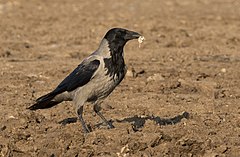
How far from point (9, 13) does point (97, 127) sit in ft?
40.3

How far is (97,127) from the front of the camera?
8.03m

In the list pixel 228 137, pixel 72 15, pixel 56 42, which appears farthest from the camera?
pixel 72 15

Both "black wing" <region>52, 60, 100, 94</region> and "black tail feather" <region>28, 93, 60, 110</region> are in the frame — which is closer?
"black wing" <region>52, 60, 100, 94</region>

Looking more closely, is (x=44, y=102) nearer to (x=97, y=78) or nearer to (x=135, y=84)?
(x=97, y=78)

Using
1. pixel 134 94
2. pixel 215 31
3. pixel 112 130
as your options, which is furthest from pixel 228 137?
pixel 215 31

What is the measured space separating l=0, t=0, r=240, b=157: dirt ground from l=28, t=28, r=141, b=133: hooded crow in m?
0.29

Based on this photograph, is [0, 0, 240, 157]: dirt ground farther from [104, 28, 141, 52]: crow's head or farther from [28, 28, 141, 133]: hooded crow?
[104, 28, 141, 52]: crow's head

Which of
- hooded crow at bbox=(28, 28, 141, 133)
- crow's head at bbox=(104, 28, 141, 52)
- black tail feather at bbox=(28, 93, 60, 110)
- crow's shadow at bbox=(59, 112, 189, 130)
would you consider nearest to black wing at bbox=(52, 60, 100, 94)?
hooded crow at bbox=(28, 28, 141, 133)

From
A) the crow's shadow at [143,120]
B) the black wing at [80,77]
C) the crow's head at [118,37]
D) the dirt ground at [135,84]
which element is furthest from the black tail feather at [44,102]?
the crow's head at [118,37]

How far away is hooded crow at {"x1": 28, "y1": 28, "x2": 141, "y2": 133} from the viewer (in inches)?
299

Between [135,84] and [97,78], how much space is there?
3.08 meters

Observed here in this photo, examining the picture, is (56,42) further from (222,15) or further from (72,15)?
(222,15)

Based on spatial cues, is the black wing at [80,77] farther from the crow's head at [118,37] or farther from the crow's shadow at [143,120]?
the crow's shadow at [143,120]

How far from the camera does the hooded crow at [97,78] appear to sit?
760 cm
